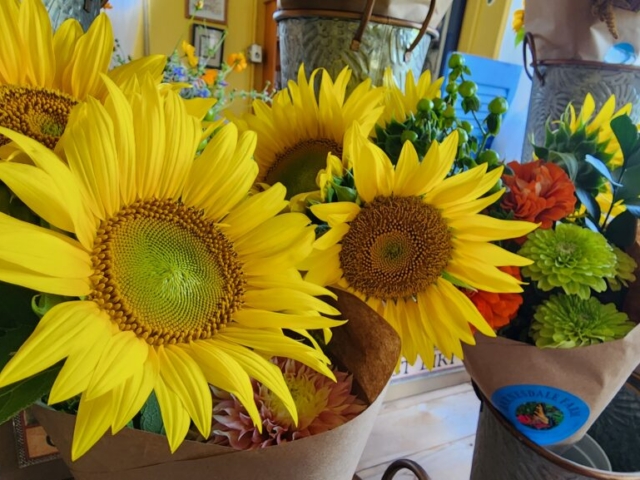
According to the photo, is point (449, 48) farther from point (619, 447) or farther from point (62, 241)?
point (62, 241)

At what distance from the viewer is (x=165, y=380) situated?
209mm

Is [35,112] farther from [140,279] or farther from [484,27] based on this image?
[484,27]

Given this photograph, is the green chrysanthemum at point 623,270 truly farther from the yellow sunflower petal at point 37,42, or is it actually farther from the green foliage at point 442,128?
the yellow sunflower petal at point 37,42

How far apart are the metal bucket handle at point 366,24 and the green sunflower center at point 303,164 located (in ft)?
0.43

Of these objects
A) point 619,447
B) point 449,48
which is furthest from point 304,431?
point 449,48

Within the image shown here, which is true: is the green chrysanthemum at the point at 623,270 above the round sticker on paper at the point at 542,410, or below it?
above

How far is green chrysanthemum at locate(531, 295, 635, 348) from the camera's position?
0.38 metres

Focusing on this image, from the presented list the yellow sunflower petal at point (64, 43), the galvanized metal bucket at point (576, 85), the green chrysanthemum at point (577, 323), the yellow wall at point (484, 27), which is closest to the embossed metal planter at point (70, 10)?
the yellow sunflower petal at point (64, 43)

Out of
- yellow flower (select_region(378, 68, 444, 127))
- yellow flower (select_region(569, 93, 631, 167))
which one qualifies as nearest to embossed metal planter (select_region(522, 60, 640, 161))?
yellow flower (select_region(569, 93, 631, 167))

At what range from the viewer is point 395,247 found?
0.34 metres

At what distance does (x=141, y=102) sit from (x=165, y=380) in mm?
115

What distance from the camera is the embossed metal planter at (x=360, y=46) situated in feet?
1.62

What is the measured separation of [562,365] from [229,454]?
0.27 meters

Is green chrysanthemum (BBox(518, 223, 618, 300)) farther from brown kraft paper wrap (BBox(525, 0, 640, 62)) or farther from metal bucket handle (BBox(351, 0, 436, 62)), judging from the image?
brown kraft paper wrap (BBox(525, 0, 640, 62))
